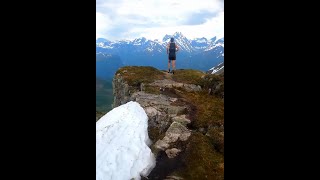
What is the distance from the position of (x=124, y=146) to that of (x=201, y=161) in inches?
122

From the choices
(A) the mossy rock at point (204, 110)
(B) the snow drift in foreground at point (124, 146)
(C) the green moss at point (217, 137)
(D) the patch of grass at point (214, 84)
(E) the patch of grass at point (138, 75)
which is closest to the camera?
(B) the snow drift in foreground at point (124, 146)

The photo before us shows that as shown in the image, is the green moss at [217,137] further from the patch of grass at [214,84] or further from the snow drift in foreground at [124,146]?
the patch of grass at [214,84]

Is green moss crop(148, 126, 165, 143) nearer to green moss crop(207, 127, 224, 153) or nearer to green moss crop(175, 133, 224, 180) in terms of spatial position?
green moss crop(175, 133, 224, 180)

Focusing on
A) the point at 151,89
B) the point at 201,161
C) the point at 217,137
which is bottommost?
the point at 201,161

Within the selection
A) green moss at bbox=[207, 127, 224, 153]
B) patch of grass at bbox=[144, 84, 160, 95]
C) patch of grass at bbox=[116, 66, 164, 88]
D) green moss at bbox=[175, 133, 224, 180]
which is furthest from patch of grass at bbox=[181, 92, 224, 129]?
patch of grass at bbox=[116, 66, 164, 88]

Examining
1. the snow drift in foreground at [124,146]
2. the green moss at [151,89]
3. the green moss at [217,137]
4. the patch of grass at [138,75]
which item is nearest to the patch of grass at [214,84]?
the green moss at [151,89]

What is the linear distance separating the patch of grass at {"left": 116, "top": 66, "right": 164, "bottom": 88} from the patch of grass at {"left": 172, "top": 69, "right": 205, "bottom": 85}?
1.20 meters

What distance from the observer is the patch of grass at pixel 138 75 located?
2112cm

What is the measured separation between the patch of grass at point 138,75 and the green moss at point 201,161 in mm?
8101

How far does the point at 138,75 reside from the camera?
22516 millimetres

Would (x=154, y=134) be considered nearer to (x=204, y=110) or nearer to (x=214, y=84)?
(x=204, y=110)

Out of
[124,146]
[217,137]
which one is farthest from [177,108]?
[124,146]
